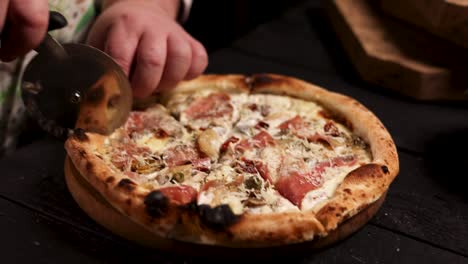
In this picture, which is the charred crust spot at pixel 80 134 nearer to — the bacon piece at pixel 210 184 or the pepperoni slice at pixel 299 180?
the bacon piece at pixel 210 184

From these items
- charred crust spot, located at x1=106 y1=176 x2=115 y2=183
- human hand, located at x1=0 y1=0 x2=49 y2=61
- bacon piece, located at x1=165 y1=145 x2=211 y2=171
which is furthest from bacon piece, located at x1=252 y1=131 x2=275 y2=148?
human hand, located at x1=0 y1=0 x2=49 y2=61

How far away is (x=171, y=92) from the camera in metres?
1.47

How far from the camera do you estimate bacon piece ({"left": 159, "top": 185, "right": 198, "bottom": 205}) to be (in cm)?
105

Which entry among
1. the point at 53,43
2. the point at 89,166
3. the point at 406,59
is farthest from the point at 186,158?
the point at 406,59

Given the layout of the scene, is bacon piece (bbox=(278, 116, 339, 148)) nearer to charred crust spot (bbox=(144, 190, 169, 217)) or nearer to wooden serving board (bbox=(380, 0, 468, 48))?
charred crust spot (bbox=(144, 190, 169, 217))

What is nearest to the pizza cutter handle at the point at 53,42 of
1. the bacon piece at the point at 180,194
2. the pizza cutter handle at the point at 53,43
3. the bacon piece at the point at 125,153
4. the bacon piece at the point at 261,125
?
the pizza cutter handle at the point at 53,43

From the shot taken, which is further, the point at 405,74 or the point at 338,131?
the point at 405,74

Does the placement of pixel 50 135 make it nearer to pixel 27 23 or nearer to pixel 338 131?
pixel 27 23

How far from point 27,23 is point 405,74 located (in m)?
1.07

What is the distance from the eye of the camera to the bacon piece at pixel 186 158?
3.95 feet

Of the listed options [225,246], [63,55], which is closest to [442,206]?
[225,246]

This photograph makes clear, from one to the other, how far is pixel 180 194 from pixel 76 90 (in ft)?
1.13

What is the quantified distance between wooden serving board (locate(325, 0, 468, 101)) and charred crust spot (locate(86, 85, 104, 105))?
2.73 feet

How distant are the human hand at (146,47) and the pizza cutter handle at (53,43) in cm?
18
